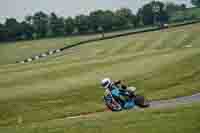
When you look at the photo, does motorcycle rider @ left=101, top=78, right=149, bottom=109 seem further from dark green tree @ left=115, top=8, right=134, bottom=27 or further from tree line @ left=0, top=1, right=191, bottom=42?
dark green tree @ left=115, top=8, right=134, bottom=27

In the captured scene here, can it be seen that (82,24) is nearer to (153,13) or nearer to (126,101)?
(153,13)

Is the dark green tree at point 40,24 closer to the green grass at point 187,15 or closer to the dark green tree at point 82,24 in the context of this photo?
the dark green tree at point 82,24

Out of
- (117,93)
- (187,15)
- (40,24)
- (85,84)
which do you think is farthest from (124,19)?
(117,93)

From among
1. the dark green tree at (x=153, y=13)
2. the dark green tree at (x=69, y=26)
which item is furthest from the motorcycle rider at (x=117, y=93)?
the dark green tree at (x=153, y=13)

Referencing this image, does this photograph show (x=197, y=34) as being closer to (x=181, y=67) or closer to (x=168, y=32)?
(x=168, y=32)

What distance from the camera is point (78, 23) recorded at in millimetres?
128250

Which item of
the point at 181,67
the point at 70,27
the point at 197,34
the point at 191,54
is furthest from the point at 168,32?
the point at 70,27

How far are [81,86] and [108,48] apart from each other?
3271cm

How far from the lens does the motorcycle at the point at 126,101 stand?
19.8m

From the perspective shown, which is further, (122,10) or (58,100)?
(122,10)

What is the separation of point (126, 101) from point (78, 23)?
109236 millimetres

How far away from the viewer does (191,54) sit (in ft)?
116

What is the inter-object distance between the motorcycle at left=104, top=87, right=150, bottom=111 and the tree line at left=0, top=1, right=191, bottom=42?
93.1m

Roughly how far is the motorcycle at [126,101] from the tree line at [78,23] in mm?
93099
